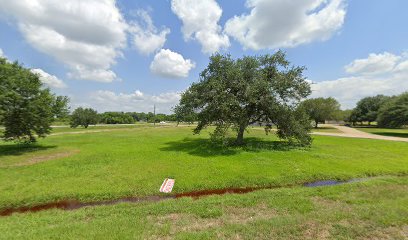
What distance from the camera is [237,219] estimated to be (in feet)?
18.1

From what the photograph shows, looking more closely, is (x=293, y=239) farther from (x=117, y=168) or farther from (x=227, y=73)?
(x=227, y=73)

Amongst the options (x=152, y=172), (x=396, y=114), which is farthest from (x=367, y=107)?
(x=152, y=172)

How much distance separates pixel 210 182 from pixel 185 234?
4547 mm

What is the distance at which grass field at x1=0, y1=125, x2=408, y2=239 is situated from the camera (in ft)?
16.2

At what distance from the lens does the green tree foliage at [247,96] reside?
16531 mm

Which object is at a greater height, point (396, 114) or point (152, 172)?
point (396, 114)

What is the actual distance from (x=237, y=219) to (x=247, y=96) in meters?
11.9

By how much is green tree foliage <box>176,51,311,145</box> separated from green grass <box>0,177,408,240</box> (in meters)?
9.88

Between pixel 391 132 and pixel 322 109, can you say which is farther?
pixel 322 109

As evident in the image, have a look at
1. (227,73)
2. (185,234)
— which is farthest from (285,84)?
(185,234)

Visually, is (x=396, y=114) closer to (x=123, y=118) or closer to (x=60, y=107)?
(x=60, y=107)

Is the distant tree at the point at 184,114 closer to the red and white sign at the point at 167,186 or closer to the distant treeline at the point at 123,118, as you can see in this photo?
the distant treeline at the point at 123,118

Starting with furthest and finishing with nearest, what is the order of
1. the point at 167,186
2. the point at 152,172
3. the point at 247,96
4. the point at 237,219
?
the point at 247,96
the point at 152,172
the point at 167,186
the point at 237,219

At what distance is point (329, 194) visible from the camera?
289 inches
